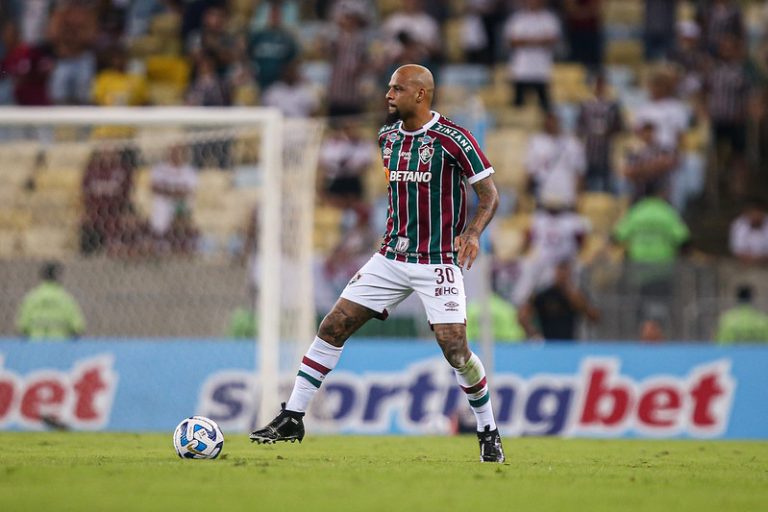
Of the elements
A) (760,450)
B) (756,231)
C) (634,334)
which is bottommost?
(760,450)

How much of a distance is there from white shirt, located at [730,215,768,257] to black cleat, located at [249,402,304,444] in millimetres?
10434

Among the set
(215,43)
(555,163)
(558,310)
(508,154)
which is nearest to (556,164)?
(555,163)

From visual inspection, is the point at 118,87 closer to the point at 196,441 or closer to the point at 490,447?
the point at 196,441

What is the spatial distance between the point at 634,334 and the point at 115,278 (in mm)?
6349

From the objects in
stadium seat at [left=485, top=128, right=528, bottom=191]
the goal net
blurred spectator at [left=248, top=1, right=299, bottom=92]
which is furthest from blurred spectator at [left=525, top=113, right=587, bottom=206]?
blurred spectator at [left=248, top=1, right=299, bottom=92]

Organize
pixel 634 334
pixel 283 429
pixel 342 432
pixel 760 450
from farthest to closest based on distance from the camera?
pixel 634 334 → pixel 342 432 → pixel 760 450 → pixel 283 429

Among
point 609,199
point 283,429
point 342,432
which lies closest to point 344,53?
point 609,199

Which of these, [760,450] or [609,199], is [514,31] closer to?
[609,199]

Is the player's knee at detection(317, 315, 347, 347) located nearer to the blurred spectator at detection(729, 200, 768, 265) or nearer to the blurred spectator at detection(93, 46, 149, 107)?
the blurred spectator at detection(729, 200, 768, 265)

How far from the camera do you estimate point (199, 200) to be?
17.8m

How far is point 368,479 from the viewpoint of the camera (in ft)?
26.2

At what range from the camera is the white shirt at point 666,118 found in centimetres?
2027

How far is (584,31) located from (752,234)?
5.11m

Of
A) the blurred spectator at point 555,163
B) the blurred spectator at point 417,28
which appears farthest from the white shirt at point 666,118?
the blurred spectator at point 417,28
